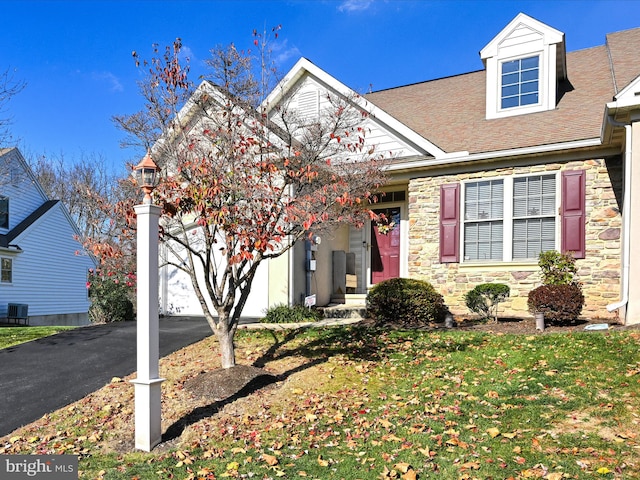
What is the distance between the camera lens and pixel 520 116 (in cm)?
1115

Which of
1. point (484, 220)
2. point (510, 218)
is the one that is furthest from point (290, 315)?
point (510, 218)

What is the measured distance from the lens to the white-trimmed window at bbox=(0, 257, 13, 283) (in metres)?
18.7

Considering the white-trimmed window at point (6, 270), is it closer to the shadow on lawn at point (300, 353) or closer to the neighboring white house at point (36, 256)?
the neighboring white house at point (36, 256)

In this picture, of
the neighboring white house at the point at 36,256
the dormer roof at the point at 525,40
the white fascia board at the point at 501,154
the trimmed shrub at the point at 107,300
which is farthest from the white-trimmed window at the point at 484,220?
the neighboring white house at the point at 36,256

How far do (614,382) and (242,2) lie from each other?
8.90 m

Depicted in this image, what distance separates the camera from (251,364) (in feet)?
23.6

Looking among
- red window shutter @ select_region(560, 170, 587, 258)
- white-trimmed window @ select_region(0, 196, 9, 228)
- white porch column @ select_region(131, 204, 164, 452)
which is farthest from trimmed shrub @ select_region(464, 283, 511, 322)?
white-trimmed window @ select_region(0, 196, 9, 228)

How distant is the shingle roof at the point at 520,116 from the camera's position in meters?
10.1

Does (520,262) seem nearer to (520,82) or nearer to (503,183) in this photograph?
(503,183)

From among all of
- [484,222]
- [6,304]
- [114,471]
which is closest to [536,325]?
[484,222]

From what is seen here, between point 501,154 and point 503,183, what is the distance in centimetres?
68

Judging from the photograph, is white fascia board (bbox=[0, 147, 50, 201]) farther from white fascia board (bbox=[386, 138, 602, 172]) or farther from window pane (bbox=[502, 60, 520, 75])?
window pane (bbox=[502, 60, 520, 75])

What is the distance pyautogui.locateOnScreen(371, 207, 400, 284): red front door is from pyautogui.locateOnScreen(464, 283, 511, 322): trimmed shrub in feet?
9.20

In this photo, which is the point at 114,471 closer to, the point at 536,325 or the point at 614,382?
the point at 614,382
